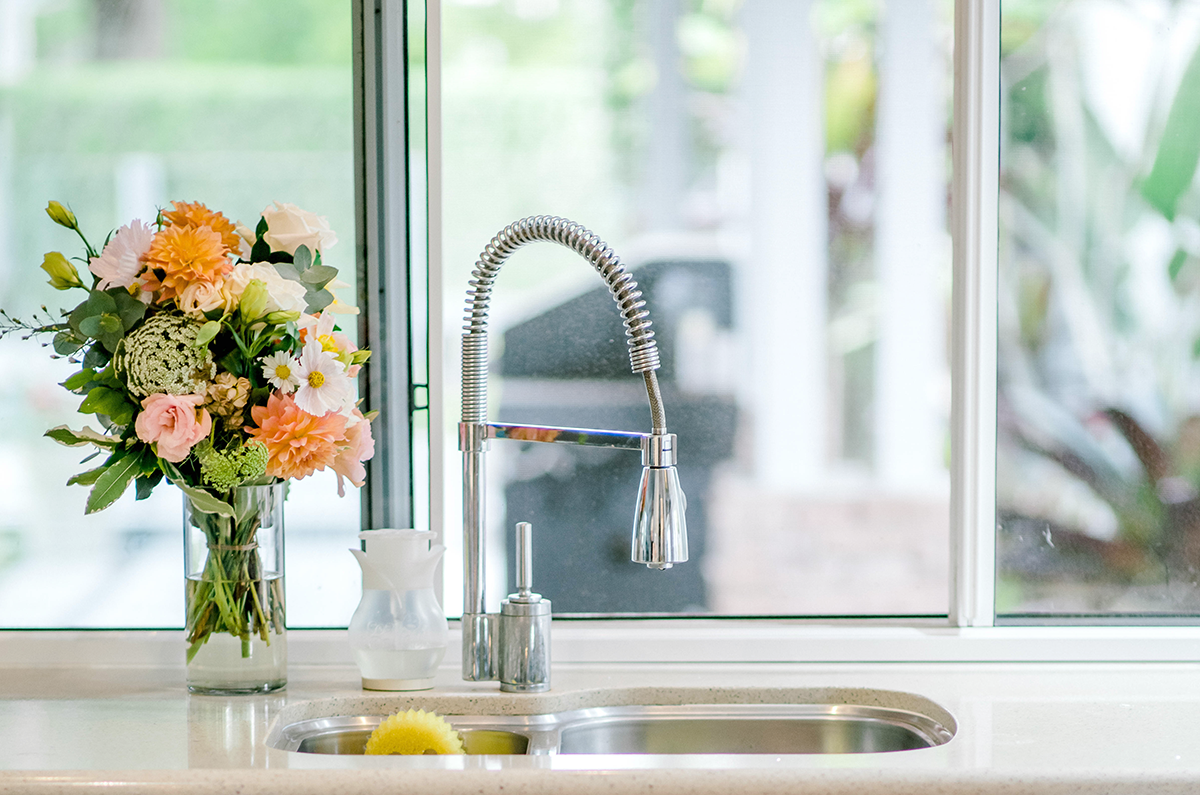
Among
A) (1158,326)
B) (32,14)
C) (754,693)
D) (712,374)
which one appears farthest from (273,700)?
(1158,326)

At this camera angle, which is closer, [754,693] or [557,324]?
[754,693]

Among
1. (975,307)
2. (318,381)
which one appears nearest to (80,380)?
(318,381)

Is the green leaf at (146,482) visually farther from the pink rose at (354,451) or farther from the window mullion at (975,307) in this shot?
the window mullion at (975,307)

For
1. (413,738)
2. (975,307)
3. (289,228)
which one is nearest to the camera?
(413,738)

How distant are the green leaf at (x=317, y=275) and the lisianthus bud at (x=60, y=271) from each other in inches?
9.0

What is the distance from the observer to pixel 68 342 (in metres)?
1.11

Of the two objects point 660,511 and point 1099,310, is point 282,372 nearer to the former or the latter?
point 660,511

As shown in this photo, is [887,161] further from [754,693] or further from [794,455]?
[754,693]

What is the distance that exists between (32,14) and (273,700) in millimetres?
916

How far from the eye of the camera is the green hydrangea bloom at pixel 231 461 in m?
1.10

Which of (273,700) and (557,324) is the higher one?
(557,324)

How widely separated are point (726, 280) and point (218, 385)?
640 mm

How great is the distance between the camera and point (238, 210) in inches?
54.7

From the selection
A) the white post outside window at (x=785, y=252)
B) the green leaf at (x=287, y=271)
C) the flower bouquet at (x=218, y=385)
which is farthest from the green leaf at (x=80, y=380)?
the white post outside window at (x=785, y=252)
